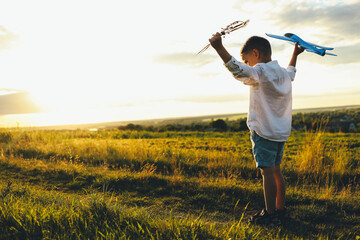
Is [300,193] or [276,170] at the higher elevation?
[276,170]

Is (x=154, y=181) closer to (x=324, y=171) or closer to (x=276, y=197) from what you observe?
(x=276, y=197)

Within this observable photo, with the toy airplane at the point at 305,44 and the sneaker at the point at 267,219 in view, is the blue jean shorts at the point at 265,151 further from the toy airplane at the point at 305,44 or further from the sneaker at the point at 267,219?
the toy airplane at the point at 305,44

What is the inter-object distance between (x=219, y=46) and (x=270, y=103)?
3.38 ft

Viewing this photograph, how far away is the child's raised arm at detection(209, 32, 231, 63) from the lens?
2.99 m

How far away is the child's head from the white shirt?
146mm

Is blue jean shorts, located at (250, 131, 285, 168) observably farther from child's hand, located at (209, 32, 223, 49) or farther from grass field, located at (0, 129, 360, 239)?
child's hand, located at (209, 32, 223, 49)

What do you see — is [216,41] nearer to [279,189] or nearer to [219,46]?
[219,46]

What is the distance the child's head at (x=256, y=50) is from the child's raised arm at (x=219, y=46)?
2.25 feet

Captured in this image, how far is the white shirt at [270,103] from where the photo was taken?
334 centimetres

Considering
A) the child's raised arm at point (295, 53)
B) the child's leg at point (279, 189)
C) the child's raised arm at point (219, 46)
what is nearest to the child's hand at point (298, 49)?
the child's raised arm at point (295, 53)

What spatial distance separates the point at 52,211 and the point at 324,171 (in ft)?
17.6

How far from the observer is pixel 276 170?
A: 3.83 metres

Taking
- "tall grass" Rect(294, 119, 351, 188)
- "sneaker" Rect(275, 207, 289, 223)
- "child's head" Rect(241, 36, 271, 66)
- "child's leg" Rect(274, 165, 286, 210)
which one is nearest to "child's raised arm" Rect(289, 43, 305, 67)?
"child's head" Rect(241, 36, 271, 66)

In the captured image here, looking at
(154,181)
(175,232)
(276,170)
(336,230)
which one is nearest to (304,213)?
(336,230)
